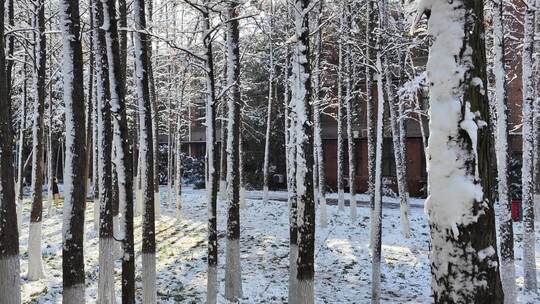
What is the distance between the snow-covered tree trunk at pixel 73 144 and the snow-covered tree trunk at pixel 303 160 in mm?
3555

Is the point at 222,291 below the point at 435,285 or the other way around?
below

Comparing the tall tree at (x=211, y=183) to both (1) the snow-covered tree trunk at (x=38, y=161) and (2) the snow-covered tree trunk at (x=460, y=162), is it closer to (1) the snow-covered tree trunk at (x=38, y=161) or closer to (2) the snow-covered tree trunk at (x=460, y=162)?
(1) the snow-covered tree trunk at (x=38, y=161)

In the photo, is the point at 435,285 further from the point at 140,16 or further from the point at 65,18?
the point at 140,16

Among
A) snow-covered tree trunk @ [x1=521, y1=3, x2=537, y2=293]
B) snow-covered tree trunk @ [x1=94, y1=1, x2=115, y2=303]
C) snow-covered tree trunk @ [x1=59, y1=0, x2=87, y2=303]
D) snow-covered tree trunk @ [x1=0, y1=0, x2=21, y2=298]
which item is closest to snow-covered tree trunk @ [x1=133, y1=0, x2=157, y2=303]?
snow-covered tree trunk @ [x1=94, y1=1, x2=115, y2=303]

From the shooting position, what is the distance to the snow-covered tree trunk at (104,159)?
9070 millimetres

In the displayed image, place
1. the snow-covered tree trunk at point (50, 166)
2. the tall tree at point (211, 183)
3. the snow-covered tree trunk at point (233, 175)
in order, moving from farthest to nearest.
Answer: the snow-covered tree trunk at point (50, 166), the snow-covered tree trunk at point (233, 175), the tall tree at point (211, 183)

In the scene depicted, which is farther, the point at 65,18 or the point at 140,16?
the point at 140,16

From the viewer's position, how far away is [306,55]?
839cm

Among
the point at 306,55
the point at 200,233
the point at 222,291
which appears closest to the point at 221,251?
the point at 200,233

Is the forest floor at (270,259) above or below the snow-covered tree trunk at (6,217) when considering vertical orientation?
below

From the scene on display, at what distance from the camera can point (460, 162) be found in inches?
159

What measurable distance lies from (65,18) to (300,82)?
395 centimetres

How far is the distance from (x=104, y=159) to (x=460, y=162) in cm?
699

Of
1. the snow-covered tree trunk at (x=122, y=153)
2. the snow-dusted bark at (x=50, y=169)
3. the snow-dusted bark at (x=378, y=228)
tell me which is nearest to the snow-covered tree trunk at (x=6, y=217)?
A: the snow-covered tree trunk at (x=122, y=153)
